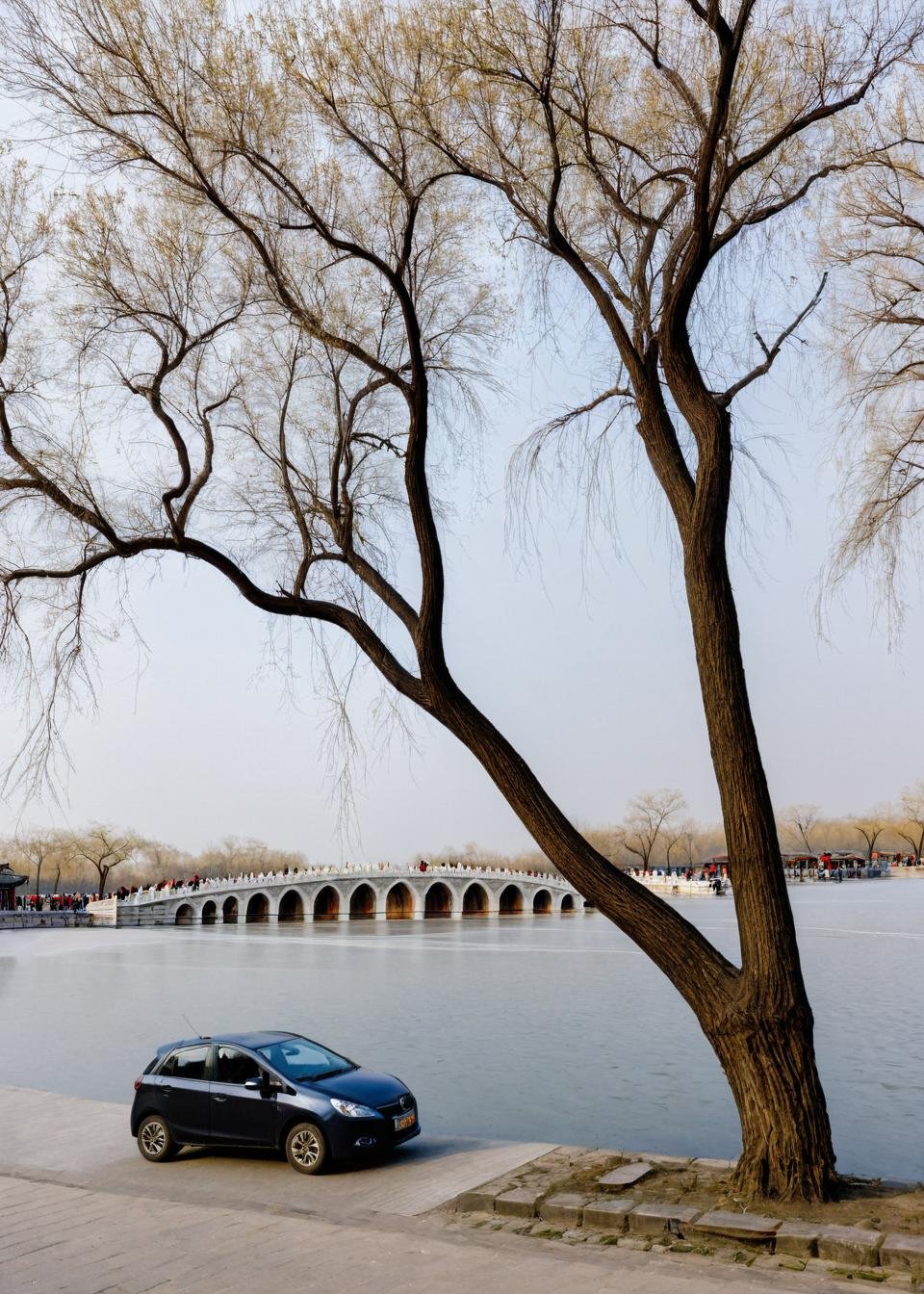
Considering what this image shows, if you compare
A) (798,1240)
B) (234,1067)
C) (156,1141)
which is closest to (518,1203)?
(798,1240)

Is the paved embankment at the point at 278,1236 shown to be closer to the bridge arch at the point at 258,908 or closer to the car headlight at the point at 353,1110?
the car headlight at the point at 353,1110

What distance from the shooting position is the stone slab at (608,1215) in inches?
337

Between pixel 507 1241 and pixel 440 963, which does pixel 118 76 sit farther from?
pixel 440 963

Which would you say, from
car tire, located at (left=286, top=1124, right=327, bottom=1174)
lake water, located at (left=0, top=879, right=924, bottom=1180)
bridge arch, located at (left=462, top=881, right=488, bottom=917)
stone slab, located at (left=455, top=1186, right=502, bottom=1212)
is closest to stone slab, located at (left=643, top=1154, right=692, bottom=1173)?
stone slab, located at (left=455, top=1186, right=502, bottom=1212)

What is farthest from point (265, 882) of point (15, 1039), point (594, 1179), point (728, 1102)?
point (594, 1179)

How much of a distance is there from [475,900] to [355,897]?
35.9 feet

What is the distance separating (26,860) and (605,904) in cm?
11988

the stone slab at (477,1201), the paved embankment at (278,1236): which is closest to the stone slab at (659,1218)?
the paved embankment at (278,1236)

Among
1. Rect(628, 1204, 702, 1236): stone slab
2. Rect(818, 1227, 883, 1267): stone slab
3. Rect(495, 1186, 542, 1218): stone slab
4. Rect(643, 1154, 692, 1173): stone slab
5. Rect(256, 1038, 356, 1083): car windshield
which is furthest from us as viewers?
Rect(256, 1038, 356, 1083): car windshield

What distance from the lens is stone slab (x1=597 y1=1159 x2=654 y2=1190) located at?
9.43 meters

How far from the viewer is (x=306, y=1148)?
36.4ft

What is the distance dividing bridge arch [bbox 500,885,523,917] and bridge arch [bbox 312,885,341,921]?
51.0ft

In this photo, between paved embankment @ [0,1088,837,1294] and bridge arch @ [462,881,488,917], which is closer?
paved embankment @ [0,1088,837,1294]

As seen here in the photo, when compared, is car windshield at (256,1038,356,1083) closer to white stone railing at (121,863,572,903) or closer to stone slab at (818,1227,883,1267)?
stone slab at (818,1227,883,1267)
